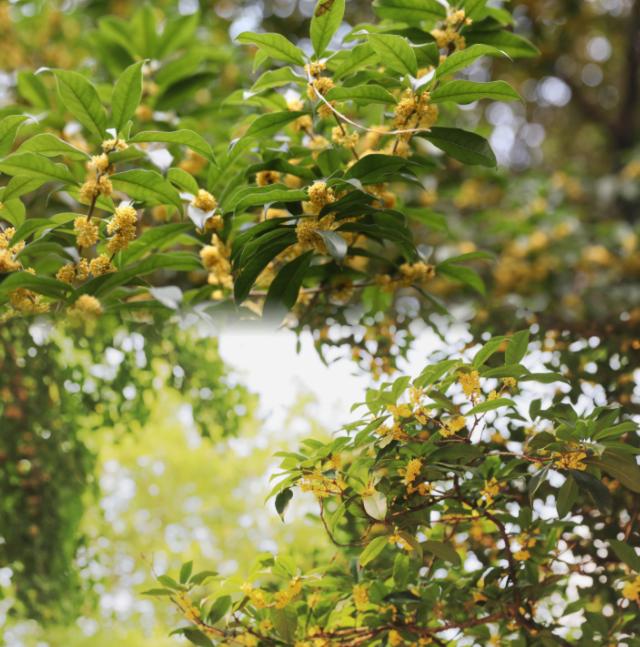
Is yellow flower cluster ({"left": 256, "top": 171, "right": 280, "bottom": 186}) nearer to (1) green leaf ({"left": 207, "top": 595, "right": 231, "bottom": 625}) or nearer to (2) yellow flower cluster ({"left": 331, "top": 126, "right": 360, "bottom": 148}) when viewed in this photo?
(2) yellow flower cluster ({"left": 331, "top": 126, "right": 360, "bottom": 148})

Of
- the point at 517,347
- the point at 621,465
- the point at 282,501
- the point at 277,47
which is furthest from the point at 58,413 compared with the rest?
the point at 621,465

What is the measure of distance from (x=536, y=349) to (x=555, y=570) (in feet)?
1.44

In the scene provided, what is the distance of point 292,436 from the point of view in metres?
2.78

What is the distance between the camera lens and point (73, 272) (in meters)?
0.71

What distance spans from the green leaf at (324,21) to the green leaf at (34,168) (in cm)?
40

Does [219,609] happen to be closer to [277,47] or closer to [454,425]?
[454,425]

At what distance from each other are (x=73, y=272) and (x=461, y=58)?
1.90 feet

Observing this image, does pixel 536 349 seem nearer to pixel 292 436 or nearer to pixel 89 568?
pixel 89 568

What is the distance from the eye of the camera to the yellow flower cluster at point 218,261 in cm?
87

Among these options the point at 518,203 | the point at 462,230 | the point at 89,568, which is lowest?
the point at 89,568

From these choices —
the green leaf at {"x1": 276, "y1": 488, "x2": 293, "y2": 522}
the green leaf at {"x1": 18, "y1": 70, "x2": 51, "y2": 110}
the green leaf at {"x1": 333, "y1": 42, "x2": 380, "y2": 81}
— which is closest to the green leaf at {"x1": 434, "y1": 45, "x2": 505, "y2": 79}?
the green leaf at {"x1": 333, "y1": 42, "x2": 380, "y2": 81}

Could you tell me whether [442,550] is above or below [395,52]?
below

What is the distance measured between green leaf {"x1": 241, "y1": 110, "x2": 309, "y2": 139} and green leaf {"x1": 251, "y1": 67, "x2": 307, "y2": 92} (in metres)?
0.05

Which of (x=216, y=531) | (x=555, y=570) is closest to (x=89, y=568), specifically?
(x=555, y=570)
